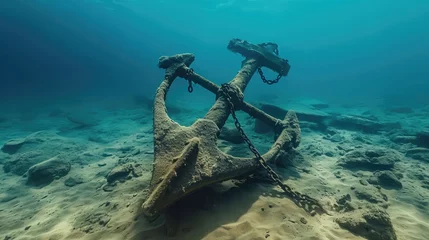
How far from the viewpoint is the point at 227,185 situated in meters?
4.30

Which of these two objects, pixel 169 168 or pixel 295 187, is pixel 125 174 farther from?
pixel 295 187

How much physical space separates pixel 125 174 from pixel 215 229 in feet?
10.8

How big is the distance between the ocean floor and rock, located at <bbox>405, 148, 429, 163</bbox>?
25 mm

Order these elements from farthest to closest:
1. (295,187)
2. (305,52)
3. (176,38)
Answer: (305,52)
(176,38)
(295,187)

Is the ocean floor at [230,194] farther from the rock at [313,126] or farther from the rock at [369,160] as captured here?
the rock at [313,126]

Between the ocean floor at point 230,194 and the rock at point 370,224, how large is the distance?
1cm

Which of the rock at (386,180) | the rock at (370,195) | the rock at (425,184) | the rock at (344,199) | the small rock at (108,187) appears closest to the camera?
the rock at (344,199)

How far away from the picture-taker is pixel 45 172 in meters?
6.12

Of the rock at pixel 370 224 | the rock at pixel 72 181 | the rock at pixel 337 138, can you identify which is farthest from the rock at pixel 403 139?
the rock at pixel 72 181

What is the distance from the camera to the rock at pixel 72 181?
18.7ft

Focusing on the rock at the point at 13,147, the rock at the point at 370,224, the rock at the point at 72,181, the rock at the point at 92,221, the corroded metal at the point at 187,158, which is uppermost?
the rock at the point at 370,224

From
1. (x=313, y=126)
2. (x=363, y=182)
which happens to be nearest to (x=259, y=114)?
(x=363, y=182)

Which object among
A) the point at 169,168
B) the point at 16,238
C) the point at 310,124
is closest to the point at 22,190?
the point at 16,238

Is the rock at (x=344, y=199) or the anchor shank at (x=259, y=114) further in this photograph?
the anchor shank at (x=259, y=114)
